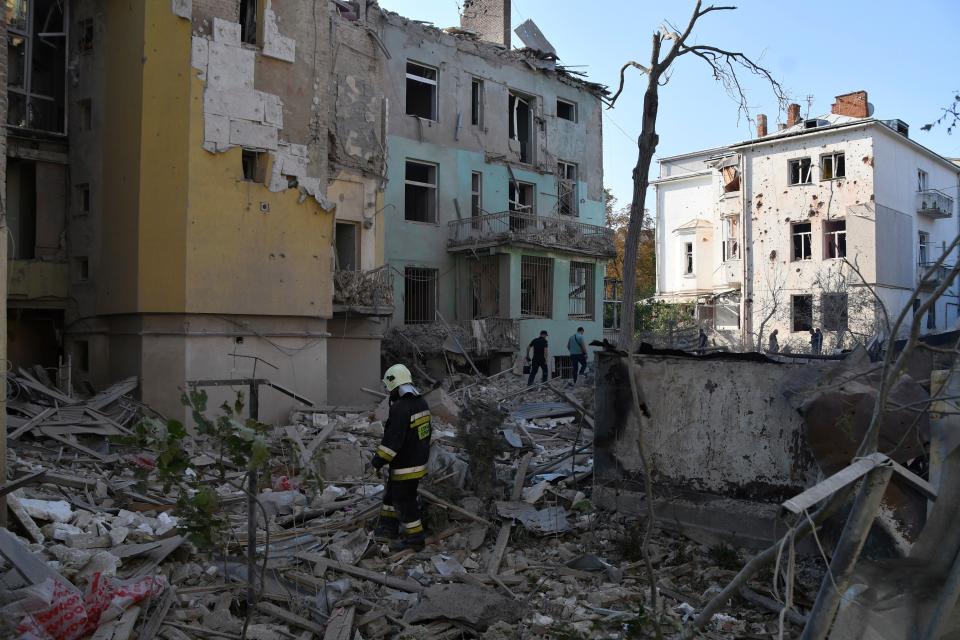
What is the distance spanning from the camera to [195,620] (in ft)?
18.0

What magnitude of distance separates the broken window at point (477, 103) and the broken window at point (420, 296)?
5918 mm

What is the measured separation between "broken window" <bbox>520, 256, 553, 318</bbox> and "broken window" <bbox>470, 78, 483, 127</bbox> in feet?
18.4

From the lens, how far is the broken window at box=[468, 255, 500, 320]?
87.1ft

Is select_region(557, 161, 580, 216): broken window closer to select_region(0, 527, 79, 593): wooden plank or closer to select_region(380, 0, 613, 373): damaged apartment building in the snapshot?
select_region(380, 0, 613, 373): damaged apartment building

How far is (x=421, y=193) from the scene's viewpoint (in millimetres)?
26703

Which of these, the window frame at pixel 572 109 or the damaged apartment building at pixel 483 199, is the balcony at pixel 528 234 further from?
the window frame at pixel 572 109

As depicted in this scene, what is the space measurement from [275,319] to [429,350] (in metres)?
7.61

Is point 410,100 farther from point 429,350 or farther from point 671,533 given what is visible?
point 671,533

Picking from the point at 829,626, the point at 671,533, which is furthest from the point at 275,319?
the point at 829,626

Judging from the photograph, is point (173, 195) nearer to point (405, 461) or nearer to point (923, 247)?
point (405, 461)

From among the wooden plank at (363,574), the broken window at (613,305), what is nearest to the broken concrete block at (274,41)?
the wooden plank at (363,574)

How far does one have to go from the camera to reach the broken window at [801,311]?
34656mm

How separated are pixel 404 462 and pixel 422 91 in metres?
21.8

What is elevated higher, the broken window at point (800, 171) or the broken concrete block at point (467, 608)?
the broken window at point (800, 171)
